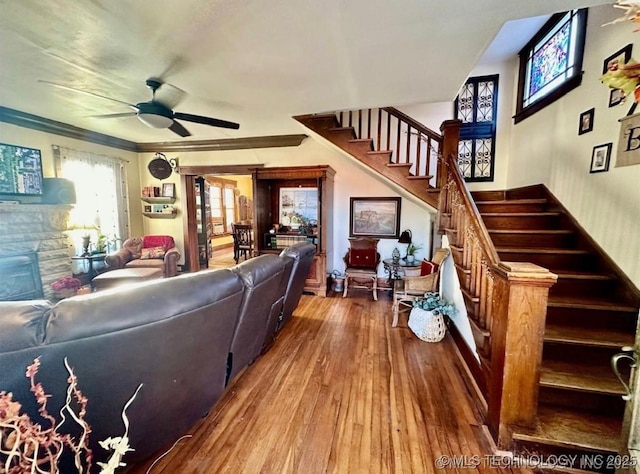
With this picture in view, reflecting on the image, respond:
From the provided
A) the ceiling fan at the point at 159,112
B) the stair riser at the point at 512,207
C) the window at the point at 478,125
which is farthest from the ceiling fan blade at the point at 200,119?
the window at the point at 478,125

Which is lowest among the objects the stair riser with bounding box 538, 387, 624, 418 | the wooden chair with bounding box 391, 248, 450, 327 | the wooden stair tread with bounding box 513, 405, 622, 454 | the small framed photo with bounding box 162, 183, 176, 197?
the wooden stair tread with bounding box 513, 405, 622, 454

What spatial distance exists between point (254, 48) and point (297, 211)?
3.05 meters

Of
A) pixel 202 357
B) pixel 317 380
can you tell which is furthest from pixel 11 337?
pixel 317 380

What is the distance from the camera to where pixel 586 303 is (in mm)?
2037

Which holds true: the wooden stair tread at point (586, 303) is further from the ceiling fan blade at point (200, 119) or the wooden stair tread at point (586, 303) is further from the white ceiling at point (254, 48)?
the ceiling fan blade at point (200, 119)

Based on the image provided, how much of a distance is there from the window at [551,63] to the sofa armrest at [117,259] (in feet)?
20.3

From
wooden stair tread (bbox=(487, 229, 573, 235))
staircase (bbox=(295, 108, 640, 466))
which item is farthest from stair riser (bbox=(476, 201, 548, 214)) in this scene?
wooden stair tread (bbox=(487, 229, 573, 235))

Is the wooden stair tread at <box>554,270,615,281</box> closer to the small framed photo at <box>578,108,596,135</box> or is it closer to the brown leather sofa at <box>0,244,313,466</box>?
the small framed photo at <box>578,108,596,135</box>

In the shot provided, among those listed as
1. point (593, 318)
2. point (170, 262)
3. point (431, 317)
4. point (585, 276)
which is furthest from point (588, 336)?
point (170, 262)

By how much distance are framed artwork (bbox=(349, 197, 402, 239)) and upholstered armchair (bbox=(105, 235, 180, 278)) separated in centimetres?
306

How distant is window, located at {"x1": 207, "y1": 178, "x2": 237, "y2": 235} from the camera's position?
8.12m

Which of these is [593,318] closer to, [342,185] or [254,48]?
[254,48]

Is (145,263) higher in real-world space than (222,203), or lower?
lower

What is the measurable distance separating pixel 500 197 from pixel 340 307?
277 centimetres
